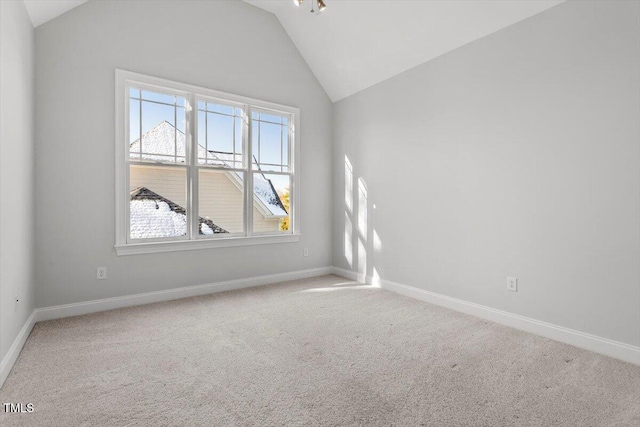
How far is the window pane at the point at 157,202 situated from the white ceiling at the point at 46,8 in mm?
1438

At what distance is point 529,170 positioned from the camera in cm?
288

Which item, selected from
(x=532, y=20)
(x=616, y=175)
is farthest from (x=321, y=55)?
(x=616, y=175)

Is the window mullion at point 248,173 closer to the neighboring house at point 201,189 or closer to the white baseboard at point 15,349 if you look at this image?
the neighboring house at point 201,189

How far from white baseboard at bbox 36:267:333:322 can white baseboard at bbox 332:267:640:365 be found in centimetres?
148

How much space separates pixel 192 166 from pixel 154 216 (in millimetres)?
705

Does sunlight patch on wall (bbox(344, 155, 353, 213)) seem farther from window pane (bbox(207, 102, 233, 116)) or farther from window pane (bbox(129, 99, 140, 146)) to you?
window pane (bbox(129, 99, 140, 146))

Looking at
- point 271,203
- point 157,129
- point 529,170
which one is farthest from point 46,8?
point 529,170

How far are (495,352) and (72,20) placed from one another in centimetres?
467

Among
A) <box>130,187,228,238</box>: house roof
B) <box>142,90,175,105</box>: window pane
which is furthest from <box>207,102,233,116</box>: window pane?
<box>130,187,228,238</box>: house roof

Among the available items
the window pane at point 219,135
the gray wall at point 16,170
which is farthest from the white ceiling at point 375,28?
the window pane at point 219,135

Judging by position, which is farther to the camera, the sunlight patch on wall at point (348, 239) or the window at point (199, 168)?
the sunlight patch on wall at point (348, 239)

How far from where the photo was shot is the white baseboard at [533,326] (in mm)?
2379

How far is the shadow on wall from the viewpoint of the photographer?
4457mm

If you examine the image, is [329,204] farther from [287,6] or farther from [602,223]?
[602,223]
